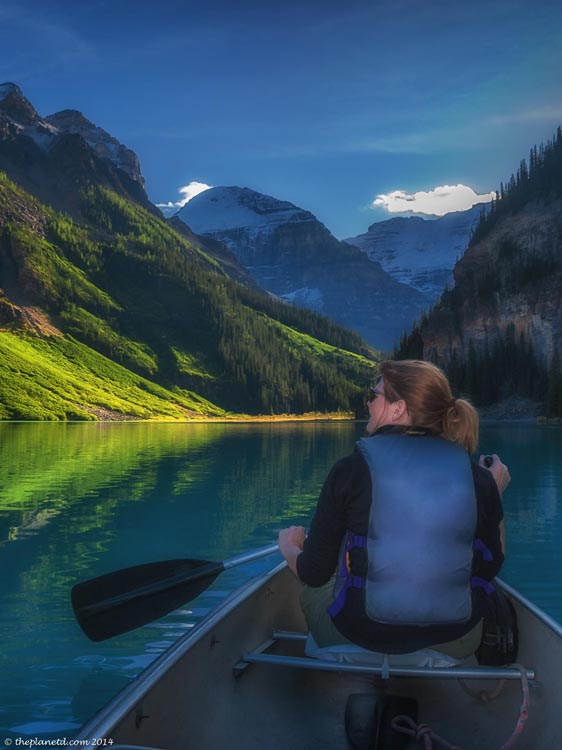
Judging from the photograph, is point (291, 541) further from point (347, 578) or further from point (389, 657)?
point (389, 657)

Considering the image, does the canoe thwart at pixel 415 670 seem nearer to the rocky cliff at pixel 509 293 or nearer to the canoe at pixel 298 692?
the canoe at pixel 298 692

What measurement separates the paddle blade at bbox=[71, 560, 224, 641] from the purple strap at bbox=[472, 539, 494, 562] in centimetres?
370

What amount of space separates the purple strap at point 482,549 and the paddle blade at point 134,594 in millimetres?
3697

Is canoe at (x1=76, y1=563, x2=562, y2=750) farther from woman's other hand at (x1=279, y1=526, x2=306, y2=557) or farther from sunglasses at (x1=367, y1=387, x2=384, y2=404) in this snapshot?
sunglasses at (x1=367, y1=387, x2=384, y2=404)

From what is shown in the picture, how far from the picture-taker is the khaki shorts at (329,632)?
220 inches

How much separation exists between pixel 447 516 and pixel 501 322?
155 metres

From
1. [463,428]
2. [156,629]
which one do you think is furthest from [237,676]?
[156,629]

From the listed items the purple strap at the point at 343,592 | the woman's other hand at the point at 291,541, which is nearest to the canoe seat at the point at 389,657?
the purple strap at the point at 343,592

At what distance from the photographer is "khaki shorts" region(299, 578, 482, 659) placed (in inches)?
220

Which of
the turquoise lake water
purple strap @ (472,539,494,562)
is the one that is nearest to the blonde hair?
purple strap @ (472,539,494,562)

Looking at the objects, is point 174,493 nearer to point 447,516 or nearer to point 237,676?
point 237,676

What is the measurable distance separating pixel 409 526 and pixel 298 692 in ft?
9.40

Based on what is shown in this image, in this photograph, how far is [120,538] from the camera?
1847 cm

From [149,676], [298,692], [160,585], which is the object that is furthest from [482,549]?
[160,585]
